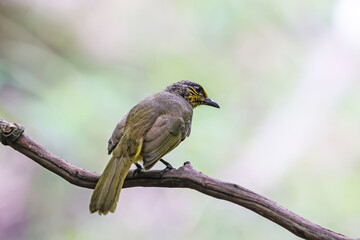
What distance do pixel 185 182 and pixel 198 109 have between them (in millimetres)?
3086

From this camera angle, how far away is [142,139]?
2852mm

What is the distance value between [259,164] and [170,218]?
1154 millimetres

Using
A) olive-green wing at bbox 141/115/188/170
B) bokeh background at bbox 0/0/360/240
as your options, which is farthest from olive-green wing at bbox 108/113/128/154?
bokeh background at bbox 0/0/360/240

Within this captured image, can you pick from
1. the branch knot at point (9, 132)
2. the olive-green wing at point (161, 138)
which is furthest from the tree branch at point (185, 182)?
the olive-green wing at point (161, 138)

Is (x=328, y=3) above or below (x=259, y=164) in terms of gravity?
above

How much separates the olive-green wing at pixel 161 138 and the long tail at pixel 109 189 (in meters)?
0.15

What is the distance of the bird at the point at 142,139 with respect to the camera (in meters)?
2.46

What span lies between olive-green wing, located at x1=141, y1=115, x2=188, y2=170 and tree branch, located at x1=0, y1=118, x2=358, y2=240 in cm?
11

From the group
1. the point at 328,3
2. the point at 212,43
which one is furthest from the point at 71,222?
the point at 328,3

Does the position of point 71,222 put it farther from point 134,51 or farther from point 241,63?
point 241,63

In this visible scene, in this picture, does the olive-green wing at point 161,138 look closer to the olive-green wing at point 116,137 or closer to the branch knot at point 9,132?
the olive-green wing at point 116,137

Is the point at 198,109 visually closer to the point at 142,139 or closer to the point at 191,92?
the point at 191,92

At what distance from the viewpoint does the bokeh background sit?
4855 millimetres

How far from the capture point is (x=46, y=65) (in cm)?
552
